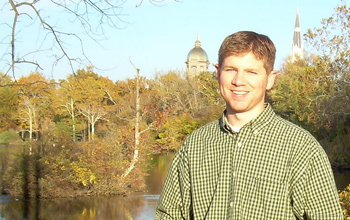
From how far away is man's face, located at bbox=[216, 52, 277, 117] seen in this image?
158 cm

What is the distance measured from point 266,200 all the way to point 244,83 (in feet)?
1.17

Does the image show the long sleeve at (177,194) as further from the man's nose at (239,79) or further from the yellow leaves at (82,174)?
the yellow leaves at (82,174)

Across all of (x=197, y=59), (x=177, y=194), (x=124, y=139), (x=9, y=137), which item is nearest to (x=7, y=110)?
(x=9, y=137)

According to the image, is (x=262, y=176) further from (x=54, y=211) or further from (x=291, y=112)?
(x=291, y=112)

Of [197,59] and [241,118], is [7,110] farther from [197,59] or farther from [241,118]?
[197,59]

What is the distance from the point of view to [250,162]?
157 cm

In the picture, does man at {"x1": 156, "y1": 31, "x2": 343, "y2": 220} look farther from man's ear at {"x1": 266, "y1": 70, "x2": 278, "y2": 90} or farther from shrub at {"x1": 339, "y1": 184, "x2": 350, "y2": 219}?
shrub at {"x1": 339, "y1": 184, "x2": 350, "y2": 219}

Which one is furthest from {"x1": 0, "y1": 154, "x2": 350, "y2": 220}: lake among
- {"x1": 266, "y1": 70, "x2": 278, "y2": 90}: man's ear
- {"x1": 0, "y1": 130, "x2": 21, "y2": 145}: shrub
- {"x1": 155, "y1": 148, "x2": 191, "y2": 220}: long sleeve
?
{"x1": 0, "y1": 130, "x2": 21, "y2": 145}: shrub

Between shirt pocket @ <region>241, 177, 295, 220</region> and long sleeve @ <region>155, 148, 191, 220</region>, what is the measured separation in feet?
0.74

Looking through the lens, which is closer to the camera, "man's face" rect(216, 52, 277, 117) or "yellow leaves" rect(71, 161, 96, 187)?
"man's face" rect(216, 52, 277, 117)

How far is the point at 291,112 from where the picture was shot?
24969mm

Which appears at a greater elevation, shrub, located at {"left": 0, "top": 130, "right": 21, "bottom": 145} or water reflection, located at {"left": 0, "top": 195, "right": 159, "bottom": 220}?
shrub, located at {"left": 0, "top": 130, "right": 21, "bottom": 145}

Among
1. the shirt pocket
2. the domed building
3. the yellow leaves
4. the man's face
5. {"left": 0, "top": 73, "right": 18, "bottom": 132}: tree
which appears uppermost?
the domed building

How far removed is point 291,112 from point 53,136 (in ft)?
45.1
